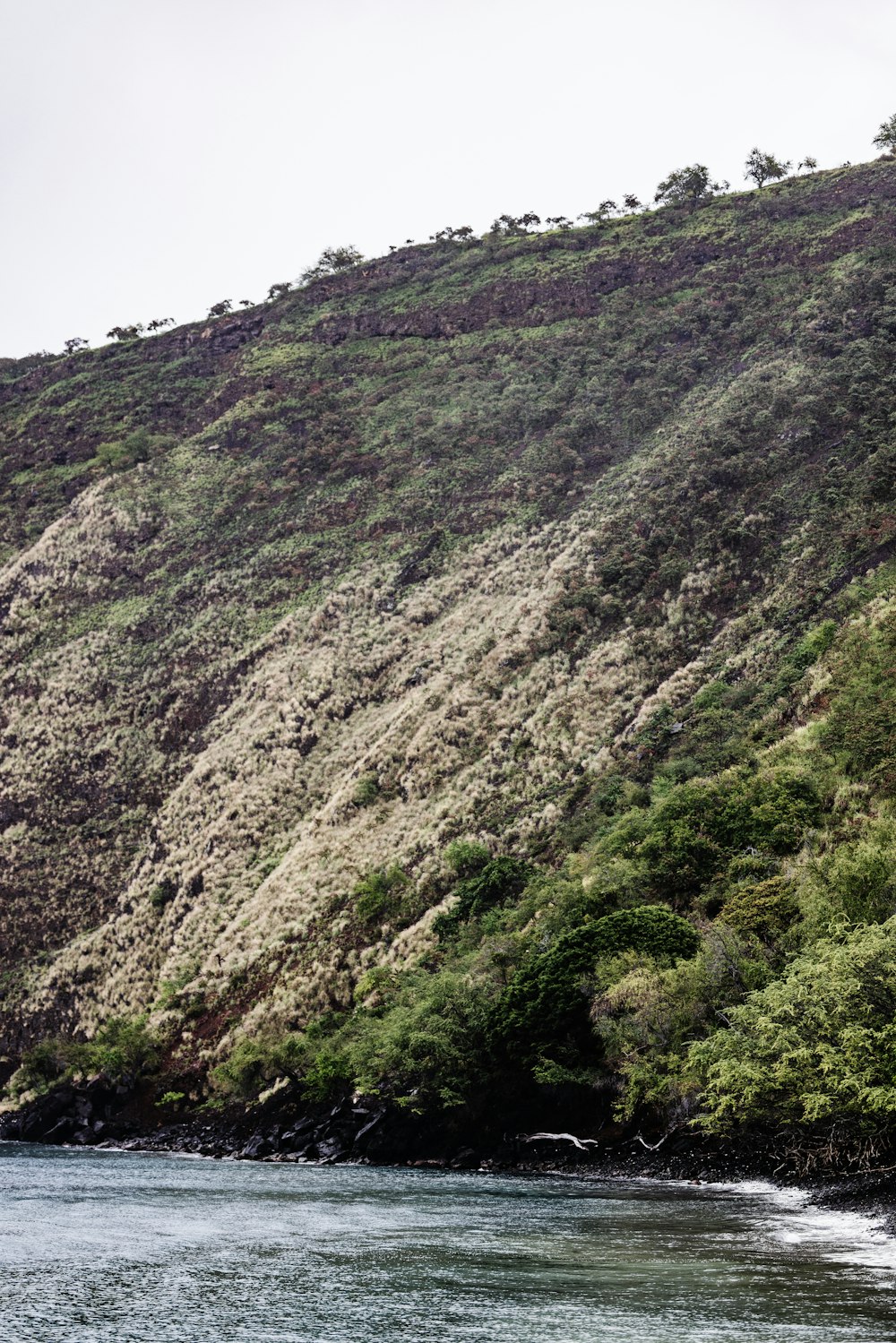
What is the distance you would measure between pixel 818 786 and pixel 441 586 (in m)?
50.8

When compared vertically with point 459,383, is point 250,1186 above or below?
below

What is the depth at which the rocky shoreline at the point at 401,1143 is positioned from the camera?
3256cm

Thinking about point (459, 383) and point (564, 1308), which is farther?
point (459, 383)

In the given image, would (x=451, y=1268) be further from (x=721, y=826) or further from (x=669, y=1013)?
(x=721, y=826)

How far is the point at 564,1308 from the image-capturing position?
19.1 meters

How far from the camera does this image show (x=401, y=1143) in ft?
157

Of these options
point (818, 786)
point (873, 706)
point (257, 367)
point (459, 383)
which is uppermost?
point (257, 367)

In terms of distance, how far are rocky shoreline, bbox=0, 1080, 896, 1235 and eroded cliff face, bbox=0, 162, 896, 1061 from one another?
5.92 m

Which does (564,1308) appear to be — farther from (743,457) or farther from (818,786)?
(743,457)

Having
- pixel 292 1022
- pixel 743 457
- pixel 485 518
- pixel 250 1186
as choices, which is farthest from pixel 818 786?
pixel 485 518

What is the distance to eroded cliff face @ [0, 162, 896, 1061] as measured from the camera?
234 ft

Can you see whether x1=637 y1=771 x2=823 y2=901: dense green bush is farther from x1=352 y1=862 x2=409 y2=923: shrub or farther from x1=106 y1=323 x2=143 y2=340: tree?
x1=106 y1=323 x2=143 y2=340: tree

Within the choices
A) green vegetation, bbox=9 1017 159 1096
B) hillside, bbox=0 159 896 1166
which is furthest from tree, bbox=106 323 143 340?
green vegetation, bbox=9 1017 159 1096

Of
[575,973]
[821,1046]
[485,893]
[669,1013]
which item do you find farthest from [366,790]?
[821,1046]
